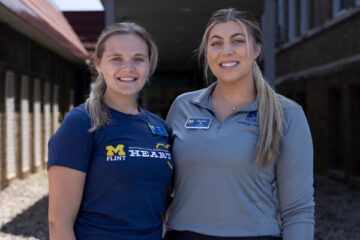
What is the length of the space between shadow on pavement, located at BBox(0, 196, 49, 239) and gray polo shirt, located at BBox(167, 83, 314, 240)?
14.5ft

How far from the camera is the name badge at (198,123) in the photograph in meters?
2.48

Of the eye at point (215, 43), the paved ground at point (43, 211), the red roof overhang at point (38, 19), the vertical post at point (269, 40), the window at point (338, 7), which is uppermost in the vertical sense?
the window at point (338, 7)

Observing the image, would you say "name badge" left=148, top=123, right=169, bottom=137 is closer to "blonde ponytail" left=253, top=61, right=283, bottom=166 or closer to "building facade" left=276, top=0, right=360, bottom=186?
"blonde ponytail" left=253, top=61, right=283, bottom=166

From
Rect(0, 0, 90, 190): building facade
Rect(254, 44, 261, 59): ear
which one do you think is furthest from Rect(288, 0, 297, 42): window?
Rect(254, 44, 261, 59): ear

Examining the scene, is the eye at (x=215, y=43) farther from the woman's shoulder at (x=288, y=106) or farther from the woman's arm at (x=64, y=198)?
the woman's arm at (x=64, y=198)

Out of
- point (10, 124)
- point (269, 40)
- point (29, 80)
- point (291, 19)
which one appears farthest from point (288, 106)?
point (291, 19)

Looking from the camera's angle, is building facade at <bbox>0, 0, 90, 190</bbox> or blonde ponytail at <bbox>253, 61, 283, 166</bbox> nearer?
blonde ponytail at <bbox>253, 61, 283, 166</bbox>

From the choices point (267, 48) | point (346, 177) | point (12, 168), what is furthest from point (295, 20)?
point (12, 168)

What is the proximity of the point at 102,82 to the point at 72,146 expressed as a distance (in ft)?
1.67

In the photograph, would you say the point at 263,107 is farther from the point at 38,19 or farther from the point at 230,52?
the point at 38,19

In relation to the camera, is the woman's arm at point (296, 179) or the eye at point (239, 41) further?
the eye at point (239, 41)

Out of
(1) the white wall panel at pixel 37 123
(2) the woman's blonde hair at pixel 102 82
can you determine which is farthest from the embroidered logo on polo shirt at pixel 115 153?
(1) the white wall panel at pixel 37 123

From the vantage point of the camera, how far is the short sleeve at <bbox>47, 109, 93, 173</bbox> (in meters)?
2.16

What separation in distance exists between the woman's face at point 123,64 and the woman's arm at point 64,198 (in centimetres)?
52
